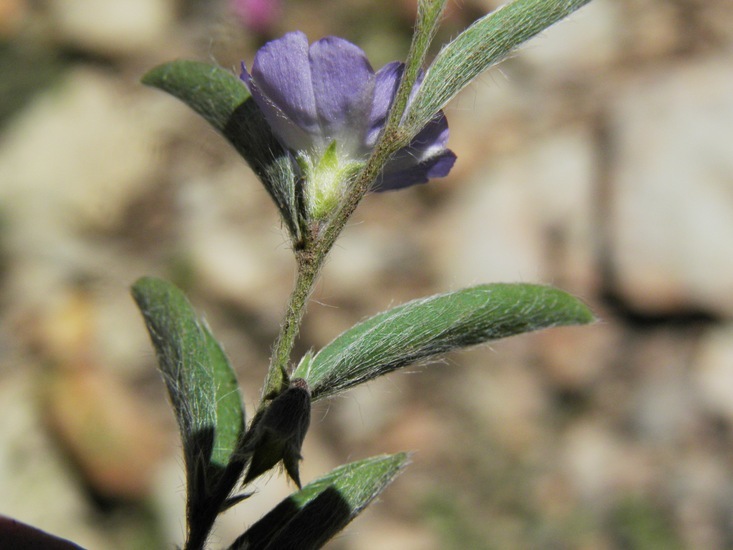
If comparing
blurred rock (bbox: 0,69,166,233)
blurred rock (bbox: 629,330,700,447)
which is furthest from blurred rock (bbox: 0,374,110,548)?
blurred rock (bbox: 629,330,700,447)

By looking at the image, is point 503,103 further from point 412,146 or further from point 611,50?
point 412,146

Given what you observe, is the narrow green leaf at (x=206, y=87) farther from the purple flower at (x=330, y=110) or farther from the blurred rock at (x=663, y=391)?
the blurred rock at (x=663, y=391)

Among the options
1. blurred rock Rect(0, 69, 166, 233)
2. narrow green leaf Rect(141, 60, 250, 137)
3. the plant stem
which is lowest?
the plant stem

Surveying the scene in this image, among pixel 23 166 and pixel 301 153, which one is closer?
pixel 301 153

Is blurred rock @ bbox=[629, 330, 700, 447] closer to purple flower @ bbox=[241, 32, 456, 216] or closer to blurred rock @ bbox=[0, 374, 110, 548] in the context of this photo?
blurred rock @ bbox=[0, 374, 110, 548]

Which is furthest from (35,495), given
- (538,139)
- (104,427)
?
(538,139)

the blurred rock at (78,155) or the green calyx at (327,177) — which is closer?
the green calyx at (327,177)

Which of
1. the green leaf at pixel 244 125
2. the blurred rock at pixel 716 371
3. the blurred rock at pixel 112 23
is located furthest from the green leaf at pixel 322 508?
the blurred rock at pixel 112 23
